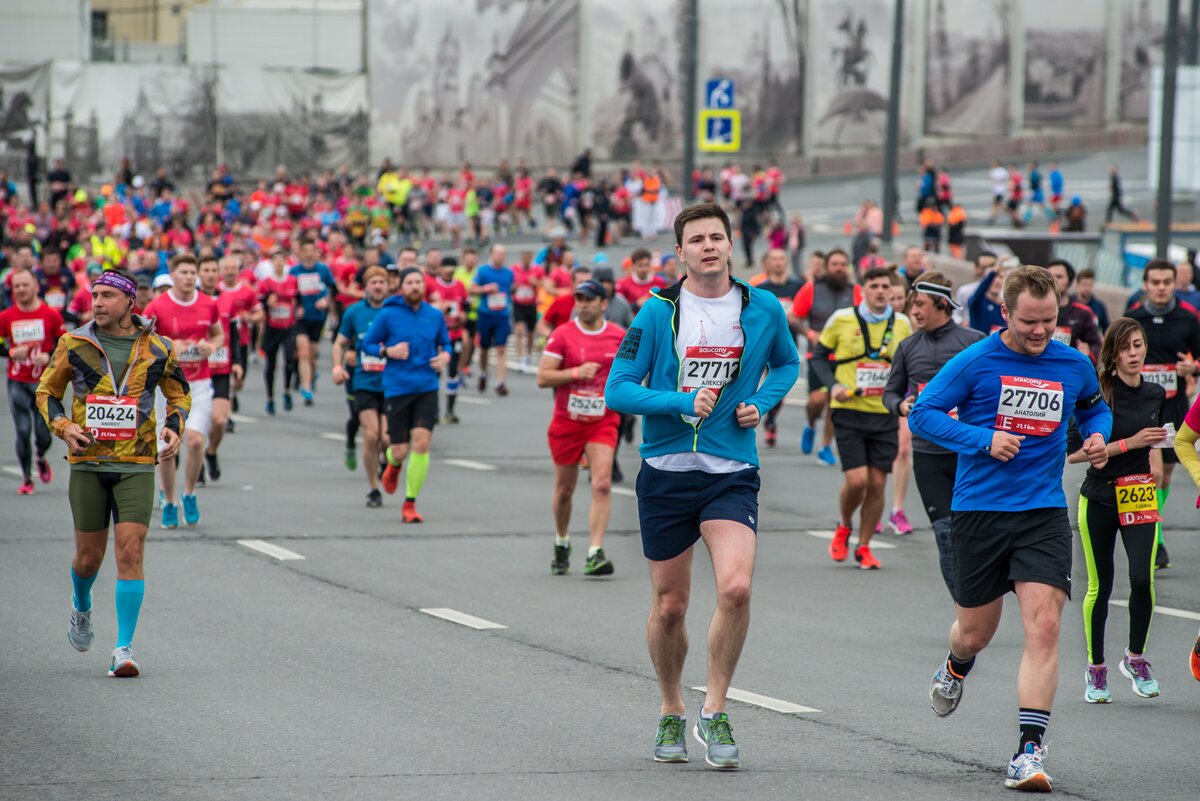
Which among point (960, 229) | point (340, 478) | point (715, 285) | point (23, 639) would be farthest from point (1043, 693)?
point (960, 229)

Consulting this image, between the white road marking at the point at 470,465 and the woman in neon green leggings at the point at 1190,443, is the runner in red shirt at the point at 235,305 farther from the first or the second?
the woman in neon green leggings at the point at 1190,443

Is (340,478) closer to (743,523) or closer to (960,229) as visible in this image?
(743,523)

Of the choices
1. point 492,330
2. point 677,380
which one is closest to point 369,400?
point 677,380

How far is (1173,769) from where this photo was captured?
6.57m

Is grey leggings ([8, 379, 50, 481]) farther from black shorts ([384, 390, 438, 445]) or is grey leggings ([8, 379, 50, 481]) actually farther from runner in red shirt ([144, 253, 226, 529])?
black shorts ([384, 390, 438, 445])

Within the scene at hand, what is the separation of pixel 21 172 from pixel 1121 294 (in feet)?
101

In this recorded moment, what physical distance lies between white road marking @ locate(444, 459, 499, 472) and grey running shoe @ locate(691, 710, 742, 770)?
35.0ft

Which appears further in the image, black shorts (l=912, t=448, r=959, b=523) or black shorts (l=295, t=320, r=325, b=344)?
black shorts (l=295, t=320, r=325, b=344)

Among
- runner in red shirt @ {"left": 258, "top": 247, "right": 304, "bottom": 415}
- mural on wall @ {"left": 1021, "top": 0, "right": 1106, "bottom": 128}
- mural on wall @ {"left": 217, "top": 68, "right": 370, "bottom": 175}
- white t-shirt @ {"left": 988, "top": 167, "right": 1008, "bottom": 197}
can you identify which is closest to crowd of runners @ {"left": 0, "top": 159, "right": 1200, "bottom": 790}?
runner in red shirt @ {"left": 258, "top": 247, "right": 304, "bottom": 415}

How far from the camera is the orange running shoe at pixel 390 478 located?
45.4 ft

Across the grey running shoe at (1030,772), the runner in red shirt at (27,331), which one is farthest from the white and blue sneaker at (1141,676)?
the runner in red shirt at (27,331)

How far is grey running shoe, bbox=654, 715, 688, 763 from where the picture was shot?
6.52 metres

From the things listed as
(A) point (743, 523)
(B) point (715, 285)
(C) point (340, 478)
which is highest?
(B) point (715, 285)

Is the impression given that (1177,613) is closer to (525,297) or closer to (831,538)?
(831,538)
